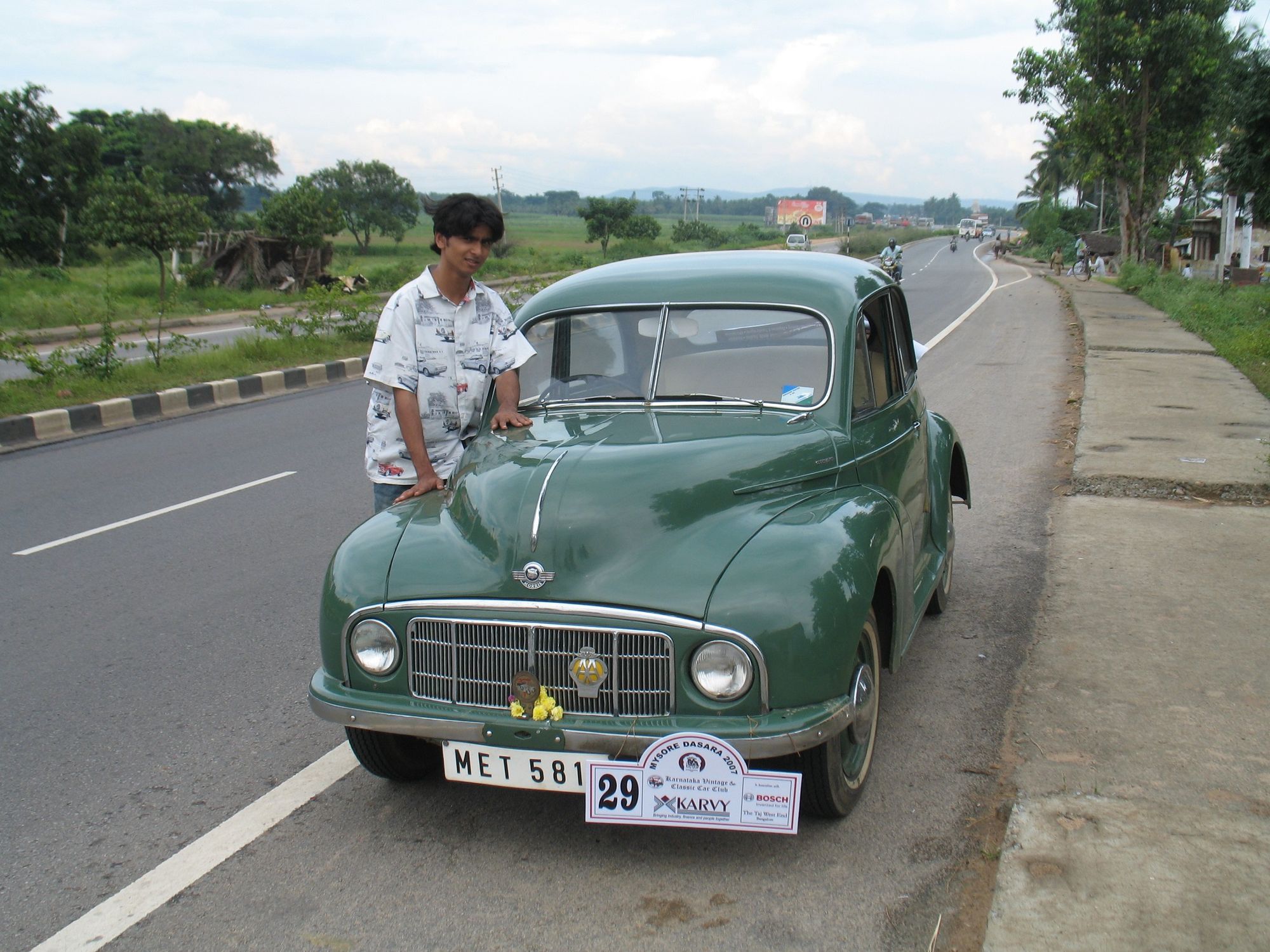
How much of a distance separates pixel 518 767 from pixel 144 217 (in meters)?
18.0

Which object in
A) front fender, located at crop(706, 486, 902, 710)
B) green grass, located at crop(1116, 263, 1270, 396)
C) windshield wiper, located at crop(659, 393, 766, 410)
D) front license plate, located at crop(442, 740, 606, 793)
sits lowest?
green grass, located at crop(1116, 263, 1270, 396)

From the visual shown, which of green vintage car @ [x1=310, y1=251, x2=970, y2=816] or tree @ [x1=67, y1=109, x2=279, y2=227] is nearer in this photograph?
green vintage car @ [x1=310, y1=251, x2=970, y2=816]

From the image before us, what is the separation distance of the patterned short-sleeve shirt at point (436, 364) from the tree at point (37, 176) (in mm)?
34537

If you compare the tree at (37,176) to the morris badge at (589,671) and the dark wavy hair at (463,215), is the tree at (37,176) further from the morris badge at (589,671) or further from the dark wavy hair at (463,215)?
the morris badge at (589,671)

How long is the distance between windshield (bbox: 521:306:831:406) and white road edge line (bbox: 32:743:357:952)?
1.55 m

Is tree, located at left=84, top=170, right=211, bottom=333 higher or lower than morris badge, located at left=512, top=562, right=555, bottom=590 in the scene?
higher

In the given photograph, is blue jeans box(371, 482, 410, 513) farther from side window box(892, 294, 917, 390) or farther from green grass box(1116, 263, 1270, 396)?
green grass box(1116, 263, 1270, 396)

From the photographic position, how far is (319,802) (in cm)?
354

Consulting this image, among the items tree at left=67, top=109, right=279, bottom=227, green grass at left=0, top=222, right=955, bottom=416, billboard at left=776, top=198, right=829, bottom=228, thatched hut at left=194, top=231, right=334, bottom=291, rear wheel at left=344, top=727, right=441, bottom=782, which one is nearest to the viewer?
rear wheel at left=344, top=727, right=441, bottom=782

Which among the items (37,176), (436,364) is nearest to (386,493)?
(436,364)

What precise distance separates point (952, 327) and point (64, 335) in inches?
668

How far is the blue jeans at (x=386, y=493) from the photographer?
4.22 m

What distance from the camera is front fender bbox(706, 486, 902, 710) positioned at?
115 inches

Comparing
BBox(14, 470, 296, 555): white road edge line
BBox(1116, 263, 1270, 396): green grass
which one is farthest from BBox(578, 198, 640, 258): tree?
BBox(14, 470, 296, 555): white road edge line
